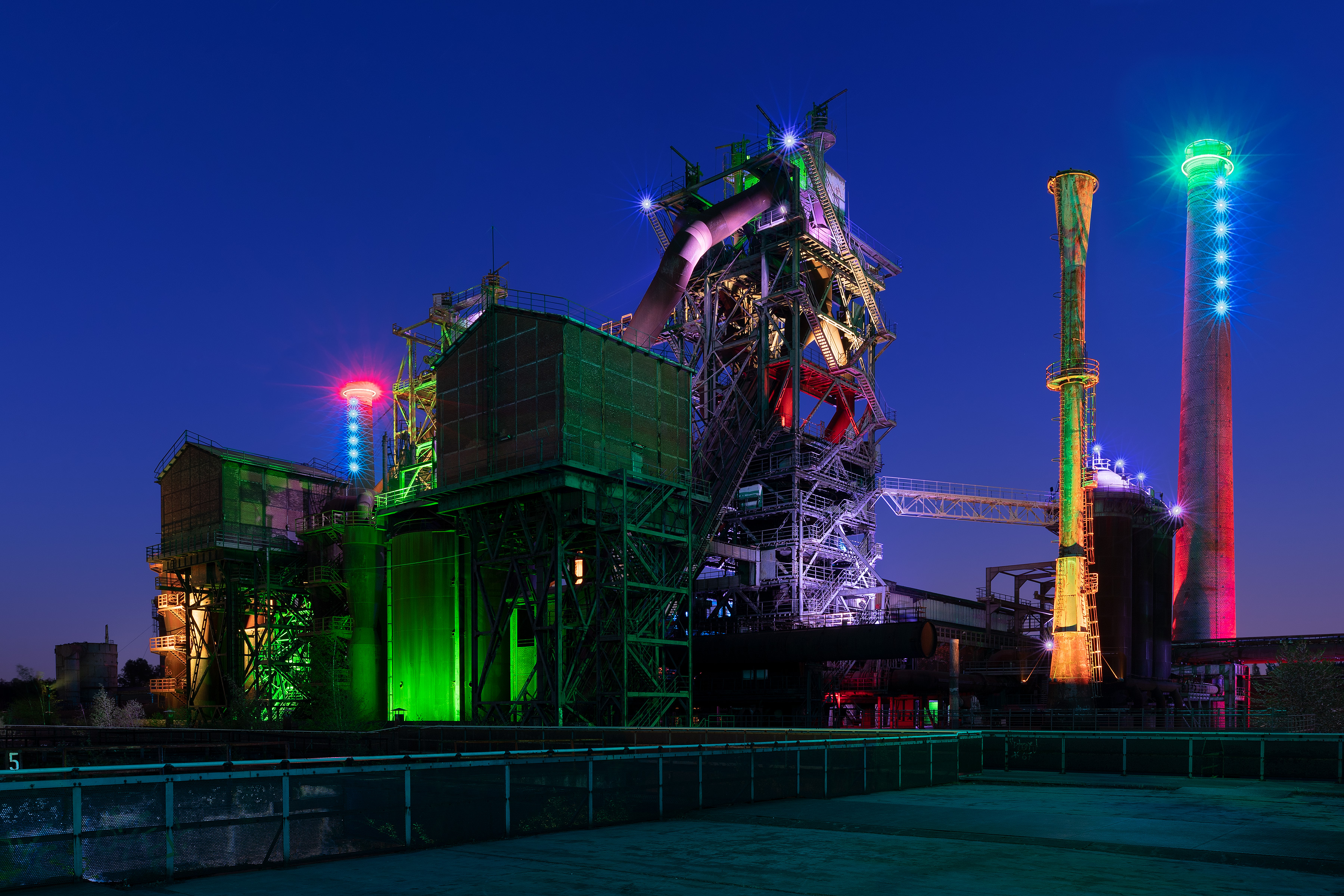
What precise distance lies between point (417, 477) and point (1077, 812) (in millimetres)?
51129

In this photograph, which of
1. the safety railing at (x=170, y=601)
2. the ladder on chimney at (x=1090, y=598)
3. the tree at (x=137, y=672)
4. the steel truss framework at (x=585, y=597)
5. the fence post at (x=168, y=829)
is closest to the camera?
the fence post at (x=168, y=829)

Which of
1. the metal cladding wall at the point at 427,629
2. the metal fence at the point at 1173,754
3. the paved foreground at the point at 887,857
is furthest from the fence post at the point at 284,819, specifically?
the metal cladding wall at the point at 427,629

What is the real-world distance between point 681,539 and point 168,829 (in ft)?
123

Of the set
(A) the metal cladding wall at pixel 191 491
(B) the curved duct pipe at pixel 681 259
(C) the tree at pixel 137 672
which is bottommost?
(C) the tree at pixel 137 672

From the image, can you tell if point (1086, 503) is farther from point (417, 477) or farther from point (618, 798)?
point (618, 798)

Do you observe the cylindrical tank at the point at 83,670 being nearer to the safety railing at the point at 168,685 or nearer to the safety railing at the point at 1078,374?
the safety railing at the point at 168,685

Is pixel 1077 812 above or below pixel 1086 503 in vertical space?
below

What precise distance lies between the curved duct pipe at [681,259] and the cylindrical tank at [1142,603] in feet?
109

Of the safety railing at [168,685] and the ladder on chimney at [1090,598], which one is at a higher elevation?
the ladder on chimney at [1090,598]

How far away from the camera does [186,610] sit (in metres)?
68.8

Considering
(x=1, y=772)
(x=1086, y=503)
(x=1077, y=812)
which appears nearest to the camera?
(x=1, y=772)

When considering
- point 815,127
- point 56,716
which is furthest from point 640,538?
point 56,716

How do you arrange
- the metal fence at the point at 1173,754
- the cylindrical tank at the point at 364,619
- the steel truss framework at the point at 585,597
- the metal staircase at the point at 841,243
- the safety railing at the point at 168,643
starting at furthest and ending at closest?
the safety railing at the point at 168,643 → the metal staircase at the point at 841,243 → the cylindrical tank at the point at 364,619 → the steel truss framework at the point at 585,597 → the metal fence at the point at 1173,754

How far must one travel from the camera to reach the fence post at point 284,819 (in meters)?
13.4
